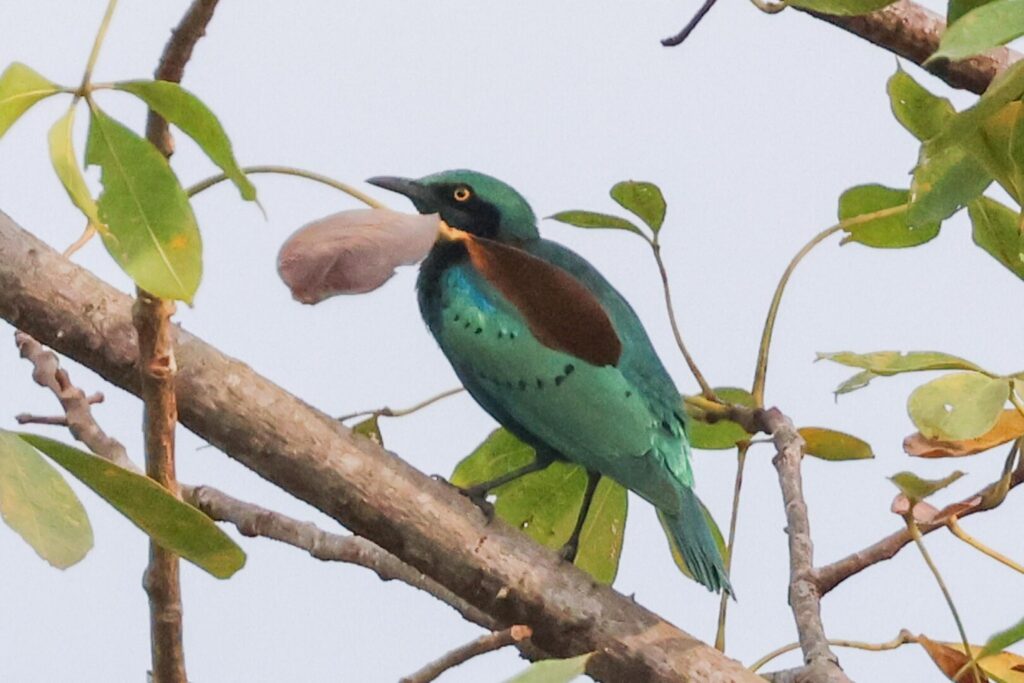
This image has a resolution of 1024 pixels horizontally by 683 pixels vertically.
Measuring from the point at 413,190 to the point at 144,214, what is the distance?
95.7 inches

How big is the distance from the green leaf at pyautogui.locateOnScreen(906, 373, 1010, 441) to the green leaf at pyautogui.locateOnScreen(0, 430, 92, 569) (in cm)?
103

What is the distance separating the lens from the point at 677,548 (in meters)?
3.21

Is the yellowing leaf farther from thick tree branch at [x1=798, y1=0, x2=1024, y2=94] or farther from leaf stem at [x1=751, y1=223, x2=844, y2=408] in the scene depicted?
thick tree branch at [x1=798, y1=0, x2=1024, y2=94]

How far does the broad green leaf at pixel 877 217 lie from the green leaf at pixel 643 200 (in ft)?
1.08

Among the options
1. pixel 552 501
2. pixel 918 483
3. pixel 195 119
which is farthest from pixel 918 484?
pixel 195 119

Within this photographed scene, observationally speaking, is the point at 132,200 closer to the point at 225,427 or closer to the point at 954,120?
the point at 225,427

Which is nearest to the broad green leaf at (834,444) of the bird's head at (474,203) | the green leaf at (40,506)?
the bird's head at (474,203)

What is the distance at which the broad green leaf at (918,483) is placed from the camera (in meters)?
2.42

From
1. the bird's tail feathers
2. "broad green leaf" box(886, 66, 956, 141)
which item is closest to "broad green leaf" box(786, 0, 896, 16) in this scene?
"broad green leaf" box(886, 66, 956, 141)

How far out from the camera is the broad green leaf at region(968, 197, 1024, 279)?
92.8 inches

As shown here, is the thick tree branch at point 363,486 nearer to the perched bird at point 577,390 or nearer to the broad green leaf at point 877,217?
the perched bird at point 577,390

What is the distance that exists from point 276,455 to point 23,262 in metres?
0.43

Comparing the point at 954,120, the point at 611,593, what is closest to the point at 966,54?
the point at 954,120

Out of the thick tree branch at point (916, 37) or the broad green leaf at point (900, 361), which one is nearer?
the broad green leaf at point (900, 361)
